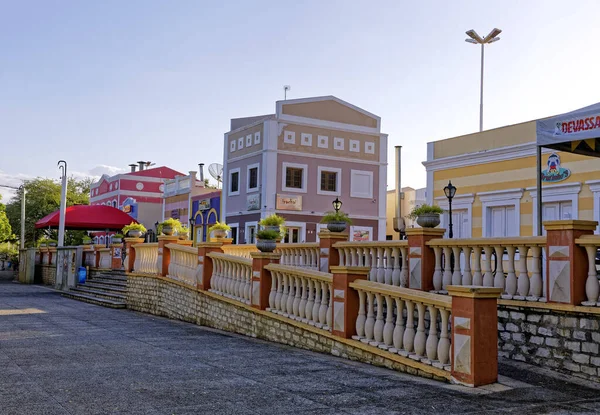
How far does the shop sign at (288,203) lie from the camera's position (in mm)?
27831

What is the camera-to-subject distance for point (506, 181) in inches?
671

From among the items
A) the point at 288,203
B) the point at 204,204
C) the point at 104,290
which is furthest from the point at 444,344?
the point at 204,204

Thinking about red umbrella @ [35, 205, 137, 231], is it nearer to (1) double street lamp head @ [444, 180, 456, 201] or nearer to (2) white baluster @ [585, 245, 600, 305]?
(1) double street lamp head @ [444, 180, 456, 201]

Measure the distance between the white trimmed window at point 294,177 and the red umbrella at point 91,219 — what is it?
282 inches

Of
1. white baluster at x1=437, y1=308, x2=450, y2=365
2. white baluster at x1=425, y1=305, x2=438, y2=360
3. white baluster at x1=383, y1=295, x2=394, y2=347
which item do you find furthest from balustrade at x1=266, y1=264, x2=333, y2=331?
white baluster at x1=437, y1=308, x2=450, y2=365

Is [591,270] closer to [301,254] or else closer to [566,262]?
[566,262]

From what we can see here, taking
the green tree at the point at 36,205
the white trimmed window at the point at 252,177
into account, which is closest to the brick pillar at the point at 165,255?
the white trimmed window at the point at 252,177

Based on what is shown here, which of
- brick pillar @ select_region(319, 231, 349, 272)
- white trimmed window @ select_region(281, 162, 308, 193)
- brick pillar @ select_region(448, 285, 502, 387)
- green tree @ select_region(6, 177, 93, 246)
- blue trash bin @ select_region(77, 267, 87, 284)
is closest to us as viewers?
brick pillar @ select_region(448, 285, 502, 387)

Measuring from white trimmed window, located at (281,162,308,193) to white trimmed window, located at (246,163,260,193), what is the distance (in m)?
1.26

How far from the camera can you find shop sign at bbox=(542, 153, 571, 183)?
1538 cm

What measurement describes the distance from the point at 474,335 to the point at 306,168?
22813 millimetres

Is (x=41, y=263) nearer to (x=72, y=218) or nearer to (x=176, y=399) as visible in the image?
(x=72, y=218)

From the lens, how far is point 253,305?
36.3 ft

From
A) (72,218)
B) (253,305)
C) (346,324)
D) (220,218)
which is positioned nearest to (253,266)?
(253,305)
